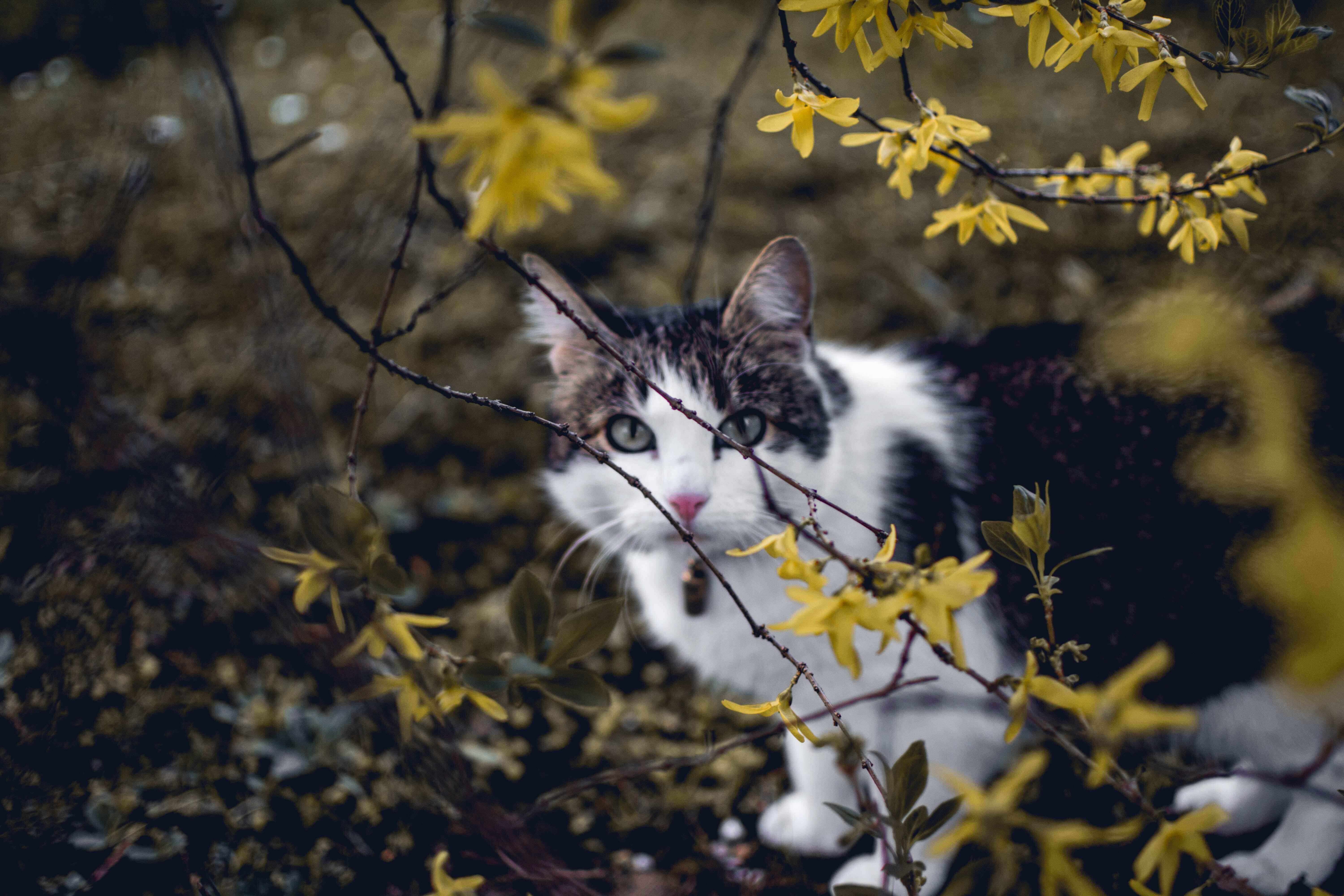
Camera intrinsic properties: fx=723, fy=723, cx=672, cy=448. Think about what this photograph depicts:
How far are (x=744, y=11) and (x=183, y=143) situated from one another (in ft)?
11.4

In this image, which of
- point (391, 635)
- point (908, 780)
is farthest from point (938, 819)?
point (391, 635)

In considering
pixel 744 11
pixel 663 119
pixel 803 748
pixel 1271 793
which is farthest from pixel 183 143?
pixel 1271 793

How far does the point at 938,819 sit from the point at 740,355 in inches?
33.6

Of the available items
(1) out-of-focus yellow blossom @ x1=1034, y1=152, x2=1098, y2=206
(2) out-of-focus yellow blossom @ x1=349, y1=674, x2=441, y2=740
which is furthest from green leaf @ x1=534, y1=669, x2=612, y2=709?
(1) out-of-focus yellow blossom @ x1=1034, y1=152, x2=1098, y2=206

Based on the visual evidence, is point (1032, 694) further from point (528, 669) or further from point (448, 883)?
point (448, 883)

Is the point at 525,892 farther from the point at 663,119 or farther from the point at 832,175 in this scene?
the point at 663,119

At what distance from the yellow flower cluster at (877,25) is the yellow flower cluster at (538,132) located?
35 centimetres

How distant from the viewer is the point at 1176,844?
605 mm

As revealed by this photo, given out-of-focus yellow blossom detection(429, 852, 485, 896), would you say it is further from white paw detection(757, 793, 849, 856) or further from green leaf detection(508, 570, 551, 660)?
white paw detection(757, 793, 849, 856)

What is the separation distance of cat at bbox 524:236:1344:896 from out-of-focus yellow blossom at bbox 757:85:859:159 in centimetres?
49

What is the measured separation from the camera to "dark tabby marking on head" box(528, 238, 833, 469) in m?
1.35

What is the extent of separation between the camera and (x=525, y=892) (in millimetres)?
1231

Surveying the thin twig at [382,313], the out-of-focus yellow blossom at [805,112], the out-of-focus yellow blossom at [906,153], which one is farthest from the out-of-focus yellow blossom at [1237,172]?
the thin twig at [382,313]

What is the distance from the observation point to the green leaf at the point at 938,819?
2.66 feet
